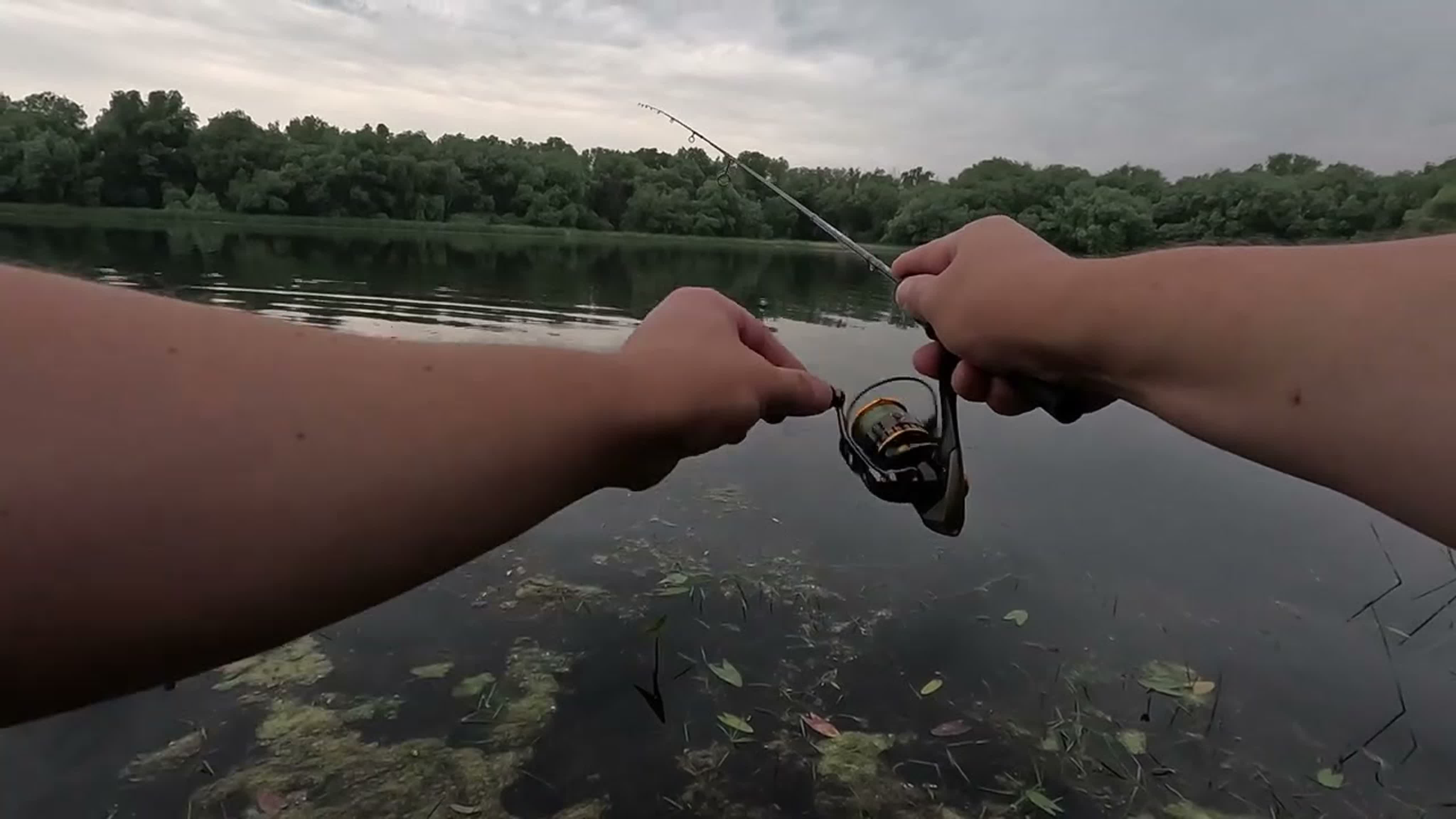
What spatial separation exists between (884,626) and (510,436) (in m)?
4.83

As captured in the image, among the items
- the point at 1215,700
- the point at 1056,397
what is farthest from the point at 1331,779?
the point at 1056,397

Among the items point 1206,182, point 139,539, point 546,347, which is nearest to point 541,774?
point 546,347

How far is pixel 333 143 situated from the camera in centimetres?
6562

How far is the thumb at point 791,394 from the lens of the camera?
172 centimetres

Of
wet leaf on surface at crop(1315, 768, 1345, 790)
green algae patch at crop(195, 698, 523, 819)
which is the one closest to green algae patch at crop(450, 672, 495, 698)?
green algae patch at crop(195, 698, 523, 819)

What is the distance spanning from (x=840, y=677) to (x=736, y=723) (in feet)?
2.74

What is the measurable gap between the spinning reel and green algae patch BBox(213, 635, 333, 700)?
3457mm

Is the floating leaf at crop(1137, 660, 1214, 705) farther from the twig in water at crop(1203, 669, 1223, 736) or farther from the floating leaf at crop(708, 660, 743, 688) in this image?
the floating leaf at crop(708, 660, 743, 688)

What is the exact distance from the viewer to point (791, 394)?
Result: 1.77 m

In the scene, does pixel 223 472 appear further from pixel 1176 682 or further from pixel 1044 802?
pixel 1176 682

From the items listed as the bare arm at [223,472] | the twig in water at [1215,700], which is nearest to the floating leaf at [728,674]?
the twig in water at [1215,700]

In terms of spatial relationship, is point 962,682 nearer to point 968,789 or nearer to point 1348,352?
point 968,789

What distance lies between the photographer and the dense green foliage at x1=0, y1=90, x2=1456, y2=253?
32.2m

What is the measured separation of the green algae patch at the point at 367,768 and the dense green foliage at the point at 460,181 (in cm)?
2138
